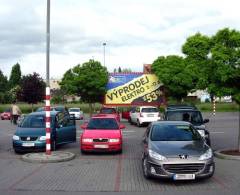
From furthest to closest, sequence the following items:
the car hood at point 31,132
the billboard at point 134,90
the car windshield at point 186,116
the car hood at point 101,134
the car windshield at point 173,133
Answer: the billboard at point 134,90, the car windshield at point 186,116, the car hood at point 31,132, the car hood at point 101,134, the car windshield at point 173,133

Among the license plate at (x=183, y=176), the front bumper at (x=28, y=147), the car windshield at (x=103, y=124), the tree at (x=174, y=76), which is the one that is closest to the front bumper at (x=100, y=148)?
the car windshield at (x=103, y=124)

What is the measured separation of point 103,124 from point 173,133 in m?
6.45

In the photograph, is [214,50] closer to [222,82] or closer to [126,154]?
[222,82]

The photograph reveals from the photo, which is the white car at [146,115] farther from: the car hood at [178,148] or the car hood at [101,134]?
the car hood at [178,148]

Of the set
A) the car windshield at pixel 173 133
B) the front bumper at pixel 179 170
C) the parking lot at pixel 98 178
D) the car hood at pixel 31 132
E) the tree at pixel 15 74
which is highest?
the tree at pixel 15 74

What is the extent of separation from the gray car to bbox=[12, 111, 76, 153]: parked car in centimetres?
659

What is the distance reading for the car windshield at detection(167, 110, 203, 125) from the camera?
68.4 feet

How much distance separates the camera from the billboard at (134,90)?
45594 millimetres

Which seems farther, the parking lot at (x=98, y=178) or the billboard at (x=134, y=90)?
the billboard at (x=134, y=90)

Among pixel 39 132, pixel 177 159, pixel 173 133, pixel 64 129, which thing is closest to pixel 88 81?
pixel 64 129

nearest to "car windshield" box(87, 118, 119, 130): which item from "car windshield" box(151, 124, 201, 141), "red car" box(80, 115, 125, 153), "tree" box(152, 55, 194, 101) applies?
"red car" box(80, 115, 125, 153)

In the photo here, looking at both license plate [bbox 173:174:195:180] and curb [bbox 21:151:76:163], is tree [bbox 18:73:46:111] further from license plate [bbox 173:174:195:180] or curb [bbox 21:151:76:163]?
license plate [bbox 173:174:195:180]

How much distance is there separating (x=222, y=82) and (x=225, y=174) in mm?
4628

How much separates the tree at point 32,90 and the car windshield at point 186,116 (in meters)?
44.0
